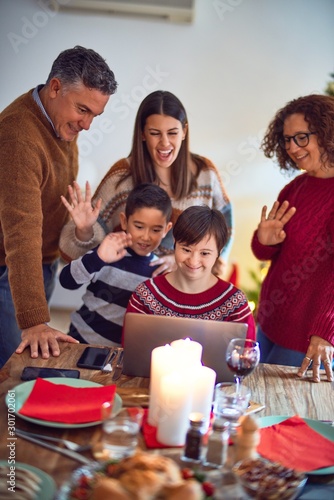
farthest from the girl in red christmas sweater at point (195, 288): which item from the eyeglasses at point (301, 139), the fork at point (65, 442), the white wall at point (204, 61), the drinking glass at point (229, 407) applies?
the white wall at point (204, 61)

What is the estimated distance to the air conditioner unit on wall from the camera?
4.25 m

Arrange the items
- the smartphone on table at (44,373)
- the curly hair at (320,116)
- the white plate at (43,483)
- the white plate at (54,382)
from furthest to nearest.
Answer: the curly hair at (320,116) < the smartphone on table at (44,373) < the white plate at (54,382) < the white plate at (43,483)

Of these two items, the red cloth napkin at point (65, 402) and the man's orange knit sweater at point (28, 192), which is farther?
the man's orange knit sweater at point (28, 192)

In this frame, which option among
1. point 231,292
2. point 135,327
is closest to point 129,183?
point 231,292

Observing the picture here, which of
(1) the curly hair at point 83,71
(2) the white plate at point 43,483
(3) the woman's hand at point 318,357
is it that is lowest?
(2) the white plate at point 43,483

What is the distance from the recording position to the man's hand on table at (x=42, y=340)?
5.53 ft

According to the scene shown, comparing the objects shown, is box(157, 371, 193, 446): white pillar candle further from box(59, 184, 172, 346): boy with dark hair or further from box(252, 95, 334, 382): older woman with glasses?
box(59, 184, 172, 346): boy with dark hair

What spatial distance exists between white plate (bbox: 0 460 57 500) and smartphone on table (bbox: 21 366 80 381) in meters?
0.41

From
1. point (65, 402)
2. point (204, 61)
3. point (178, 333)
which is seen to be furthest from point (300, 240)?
point (204, 61)

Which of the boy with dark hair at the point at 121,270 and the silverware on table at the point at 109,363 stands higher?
the boy with dark hair at the point at 121,270

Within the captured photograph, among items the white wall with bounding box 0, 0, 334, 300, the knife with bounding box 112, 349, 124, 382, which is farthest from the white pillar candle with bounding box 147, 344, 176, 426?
the white wall with bounding box 0, 0, 334, 300

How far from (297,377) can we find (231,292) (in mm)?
332

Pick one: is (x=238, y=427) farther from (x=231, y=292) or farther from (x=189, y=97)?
(x=189, y=97)

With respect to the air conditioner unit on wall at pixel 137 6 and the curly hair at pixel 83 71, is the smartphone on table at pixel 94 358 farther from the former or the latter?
the air conditioner unit on wall at pixel 137 6
